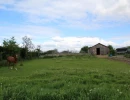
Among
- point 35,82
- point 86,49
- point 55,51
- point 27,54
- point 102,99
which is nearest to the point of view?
point 102,99

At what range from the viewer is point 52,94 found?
20.9ft

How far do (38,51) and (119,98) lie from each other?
127 ft

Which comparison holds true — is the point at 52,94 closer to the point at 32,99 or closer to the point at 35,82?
the point at 32,99

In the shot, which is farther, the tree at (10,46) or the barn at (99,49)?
the barn at (99,49)

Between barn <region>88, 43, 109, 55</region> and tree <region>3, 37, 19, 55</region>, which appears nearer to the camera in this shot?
tree <region>3, 37, 19, 55</region>

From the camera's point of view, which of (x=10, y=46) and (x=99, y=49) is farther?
(x=99, y=49)

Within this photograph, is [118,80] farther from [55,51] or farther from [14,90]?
[55,51]

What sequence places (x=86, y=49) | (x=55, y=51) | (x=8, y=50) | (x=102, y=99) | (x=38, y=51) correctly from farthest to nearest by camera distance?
(x=86, y=49)
(x=55, y=51)
(x=38, y=51)
(x=8, y=50)
(x=102, y=99)

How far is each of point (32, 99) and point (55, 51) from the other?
156 feet

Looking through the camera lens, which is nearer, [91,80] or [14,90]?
[14,90]

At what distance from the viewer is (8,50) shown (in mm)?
25219

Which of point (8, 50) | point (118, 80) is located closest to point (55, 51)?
point (8, 50)

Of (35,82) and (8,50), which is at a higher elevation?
(8,50)

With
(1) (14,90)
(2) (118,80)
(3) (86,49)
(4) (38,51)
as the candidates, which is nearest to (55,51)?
(4) (38,51)
